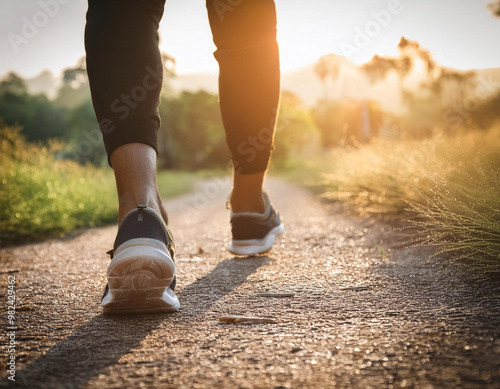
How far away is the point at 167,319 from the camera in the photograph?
3.88 feet

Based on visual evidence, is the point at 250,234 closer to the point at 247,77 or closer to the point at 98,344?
the point at 247,77

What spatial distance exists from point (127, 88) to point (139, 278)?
1.88 feet

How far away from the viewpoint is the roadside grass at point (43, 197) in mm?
3820

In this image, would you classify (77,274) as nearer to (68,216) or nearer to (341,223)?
(341,223)

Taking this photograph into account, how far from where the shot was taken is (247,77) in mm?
1931

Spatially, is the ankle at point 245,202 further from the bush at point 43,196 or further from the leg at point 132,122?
the bush at point 43,196

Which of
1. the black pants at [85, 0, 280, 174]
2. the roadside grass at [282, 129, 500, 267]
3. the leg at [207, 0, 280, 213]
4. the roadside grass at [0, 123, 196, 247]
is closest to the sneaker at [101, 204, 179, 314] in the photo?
the black pants at [85, 0, 280, 174]

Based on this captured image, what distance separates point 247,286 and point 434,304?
1.96ft

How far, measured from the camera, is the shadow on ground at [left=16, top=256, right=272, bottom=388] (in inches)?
32.9

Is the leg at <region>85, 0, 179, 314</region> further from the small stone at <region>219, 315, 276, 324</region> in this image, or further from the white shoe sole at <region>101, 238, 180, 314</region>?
the small stone at <region>219, 315, 276, 324</region>

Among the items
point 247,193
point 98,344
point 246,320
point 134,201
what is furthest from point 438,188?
point 98,344

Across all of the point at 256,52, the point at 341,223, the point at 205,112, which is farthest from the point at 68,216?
the point at 205,112

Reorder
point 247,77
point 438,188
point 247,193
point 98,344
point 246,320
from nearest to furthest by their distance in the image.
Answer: point 98,344
point 246,320
point 438,188
point 247,77
point 247,193

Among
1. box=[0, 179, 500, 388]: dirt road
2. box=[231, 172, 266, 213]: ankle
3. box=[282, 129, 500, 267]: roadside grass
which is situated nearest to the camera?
box=[0, 179, 500, 388]: dirt road
